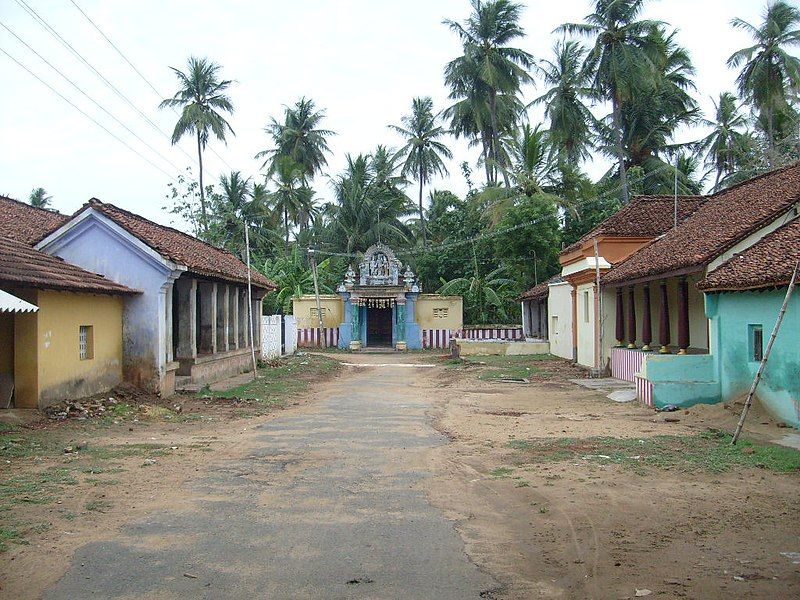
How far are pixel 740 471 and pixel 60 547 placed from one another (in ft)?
24.1

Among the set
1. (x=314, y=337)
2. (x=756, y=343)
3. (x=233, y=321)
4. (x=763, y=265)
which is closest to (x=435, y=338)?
(x=314, y=337)

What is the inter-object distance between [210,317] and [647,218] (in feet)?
46.4

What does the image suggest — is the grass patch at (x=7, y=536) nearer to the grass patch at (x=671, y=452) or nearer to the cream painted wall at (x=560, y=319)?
the grass patch at (x=671, y=452)

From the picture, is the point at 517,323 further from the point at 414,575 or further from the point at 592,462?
the point at 414,575

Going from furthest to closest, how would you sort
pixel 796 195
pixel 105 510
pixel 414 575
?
pixel 796 195, pixel 105 510, pixel 414 575

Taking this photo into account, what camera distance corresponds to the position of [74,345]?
14.0m

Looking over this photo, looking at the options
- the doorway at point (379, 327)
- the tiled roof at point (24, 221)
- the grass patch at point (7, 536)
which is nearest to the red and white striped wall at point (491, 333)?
the doorway at point (379, 327)

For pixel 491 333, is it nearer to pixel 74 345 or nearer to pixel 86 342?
pixel 86 342

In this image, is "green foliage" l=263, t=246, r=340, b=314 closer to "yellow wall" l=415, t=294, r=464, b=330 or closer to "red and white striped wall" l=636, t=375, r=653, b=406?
"yellow wall" l=415, t=294, r=464, b=330

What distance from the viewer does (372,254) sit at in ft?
130

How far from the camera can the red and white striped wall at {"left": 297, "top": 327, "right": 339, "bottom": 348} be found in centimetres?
4144

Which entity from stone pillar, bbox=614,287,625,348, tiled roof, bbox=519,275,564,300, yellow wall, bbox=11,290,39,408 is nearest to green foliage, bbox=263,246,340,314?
tiled roof, bbox=519,275,564,300

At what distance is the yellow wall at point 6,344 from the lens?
41.8ft

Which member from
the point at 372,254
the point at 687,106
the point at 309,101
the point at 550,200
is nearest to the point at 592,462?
the point at 550,200
